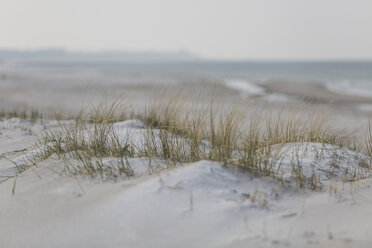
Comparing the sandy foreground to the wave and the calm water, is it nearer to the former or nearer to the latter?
the wave

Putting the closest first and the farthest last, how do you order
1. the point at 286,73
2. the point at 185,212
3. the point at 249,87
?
the point at 185,212
the point at 249,87
the point at 286,73

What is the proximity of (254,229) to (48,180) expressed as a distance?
1.33 m

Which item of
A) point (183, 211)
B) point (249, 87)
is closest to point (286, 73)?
point (249, 87)

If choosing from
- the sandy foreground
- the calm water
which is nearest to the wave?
the calm water

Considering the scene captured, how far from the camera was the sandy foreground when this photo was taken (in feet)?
5.42

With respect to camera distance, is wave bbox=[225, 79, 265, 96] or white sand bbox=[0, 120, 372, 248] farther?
wave bbox=[225, 79, 265, 96]

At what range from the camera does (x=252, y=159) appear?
225 cm

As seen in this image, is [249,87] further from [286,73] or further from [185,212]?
[286,73]

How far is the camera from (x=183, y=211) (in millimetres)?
1818

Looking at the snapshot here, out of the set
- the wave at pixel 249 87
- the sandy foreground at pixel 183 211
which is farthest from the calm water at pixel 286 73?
the sandy foreground at pixel 183 211

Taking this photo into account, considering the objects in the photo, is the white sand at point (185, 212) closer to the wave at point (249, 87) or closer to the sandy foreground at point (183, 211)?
the sandy foreground at point (183, 211)

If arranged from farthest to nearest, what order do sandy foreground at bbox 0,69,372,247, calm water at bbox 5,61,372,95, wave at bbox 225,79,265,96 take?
calm water at bbox 5,61,372,95, wave at bbox 225,79,265,96, sandy foreground at bbox 0,69,372,247

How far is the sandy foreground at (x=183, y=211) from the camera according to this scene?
5.42ft

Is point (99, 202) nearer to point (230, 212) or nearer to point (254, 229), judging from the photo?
point (230, 212)
